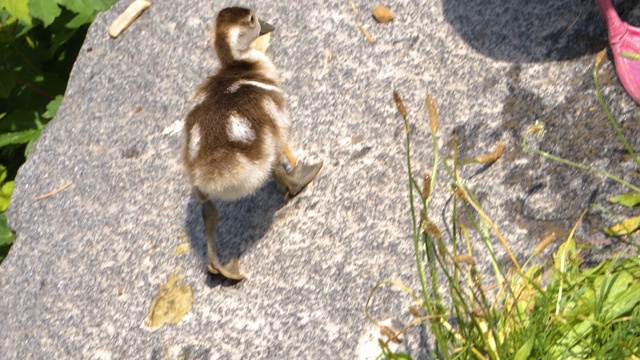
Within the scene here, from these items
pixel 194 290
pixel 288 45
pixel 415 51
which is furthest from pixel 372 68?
pixel 194 290

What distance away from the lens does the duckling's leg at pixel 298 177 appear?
3473mm

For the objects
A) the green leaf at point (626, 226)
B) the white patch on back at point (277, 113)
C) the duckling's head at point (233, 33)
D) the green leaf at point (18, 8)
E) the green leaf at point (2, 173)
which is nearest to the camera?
the green leaf at point (626, 226)

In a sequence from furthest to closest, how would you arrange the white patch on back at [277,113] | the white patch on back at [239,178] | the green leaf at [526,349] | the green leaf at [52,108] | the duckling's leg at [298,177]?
1. the green leaf at [52,108]
2. the duckling's leg at [298,177]
3. the white patch on back at [277,113]
4. the white patch on back at [239,178]
5. the green leaf at [526,349]

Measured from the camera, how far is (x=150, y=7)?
447 cm

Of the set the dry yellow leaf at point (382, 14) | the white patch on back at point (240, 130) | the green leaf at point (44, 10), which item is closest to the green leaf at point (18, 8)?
the green leaf at point (44, 10)

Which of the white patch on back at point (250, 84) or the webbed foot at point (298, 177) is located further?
the webbed foot at point (298, 177)

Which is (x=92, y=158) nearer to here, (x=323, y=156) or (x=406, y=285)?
(x=323, y=156)

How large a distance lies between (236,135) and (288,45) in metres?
1.00

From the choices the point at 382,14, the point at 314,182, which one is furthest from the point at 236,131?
the point at 382,14

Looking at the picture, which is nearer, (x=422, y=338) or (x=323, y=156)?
(x=422, y=338)

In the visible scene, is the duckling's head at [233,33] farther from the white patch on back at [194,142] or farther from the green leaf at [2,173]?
the green leaf at [2,173]

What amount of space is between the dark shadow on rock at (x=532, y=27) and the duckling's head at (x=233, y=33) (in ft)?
2.89

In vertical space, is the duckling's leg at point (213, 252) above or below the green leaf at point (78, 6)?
below

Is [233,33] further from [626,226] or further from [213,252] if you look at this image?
[626,226]
